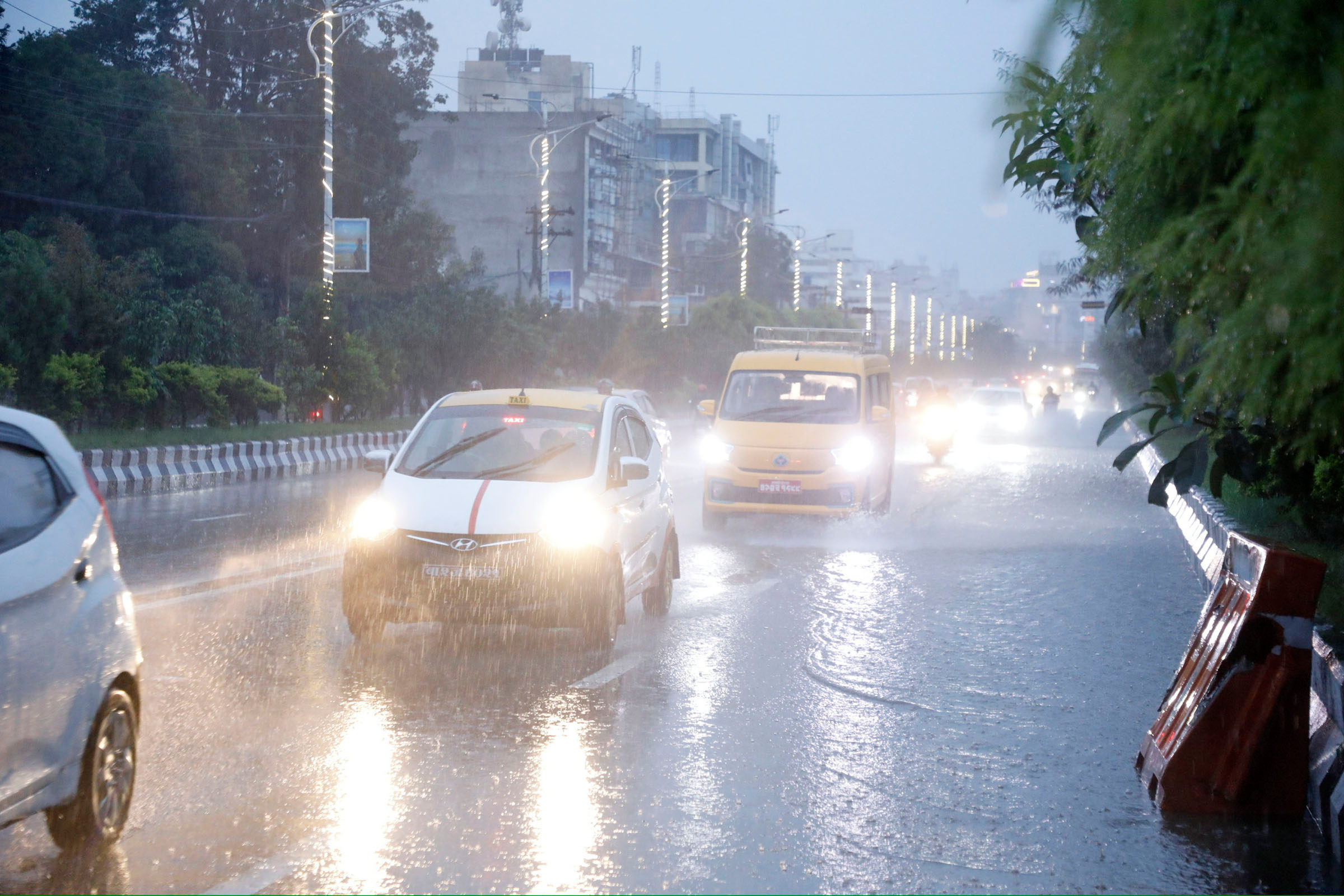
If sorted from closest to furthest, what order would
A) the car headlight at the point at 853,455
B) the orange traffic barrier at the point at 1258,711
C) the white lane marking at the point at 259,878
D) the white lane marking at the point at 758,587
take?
1. the white lane marking at the point at 259,878
2. the orange traffic barrier at the point at 1258,711
3. the white lane marking at the point at 758,587
4. the car headlight at the point at 853,455

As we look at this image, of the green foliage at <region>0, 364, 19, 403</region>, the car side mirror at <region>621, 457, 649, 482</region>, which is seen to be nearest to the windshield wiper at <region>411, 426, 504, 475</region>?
the car side mirror at <region>621, 457, 649, 482</region>

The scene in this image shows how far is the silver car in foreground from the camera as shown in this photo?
15.1 ft

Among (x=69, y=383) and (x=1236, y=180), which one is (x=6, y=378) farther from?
(x=1236, y=180)

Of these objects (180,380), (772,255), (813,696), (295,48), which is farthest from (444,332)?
(772,255)

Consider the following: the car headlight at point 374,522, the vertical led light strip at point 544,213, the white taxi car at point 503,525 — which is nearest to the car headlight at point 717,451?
the white taxi car at point 503,525

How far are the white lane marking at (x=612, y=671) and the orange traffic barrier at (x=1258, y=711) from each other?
3.25 m

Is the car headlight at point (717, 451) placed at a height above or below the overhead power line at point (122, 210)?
below

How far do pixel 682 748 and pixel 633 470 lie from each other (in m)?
3.41

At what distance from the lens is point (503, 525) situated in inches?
351

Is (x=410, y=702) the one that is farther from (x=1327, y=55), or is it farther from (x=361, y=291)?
(x=361, y=291)

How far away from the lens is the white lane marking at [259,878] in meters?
4.78

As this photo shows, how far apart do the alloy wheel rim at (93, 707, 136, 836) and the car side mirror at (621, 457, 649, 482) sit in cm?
486

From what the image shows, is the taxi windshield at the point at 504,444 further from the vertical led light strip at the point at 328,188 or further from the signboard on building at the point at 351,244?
the signboard on building at the point at 351,244

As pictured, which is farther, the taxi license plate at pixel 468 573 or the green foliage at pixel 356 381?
the green foliage at pixel 356 381
